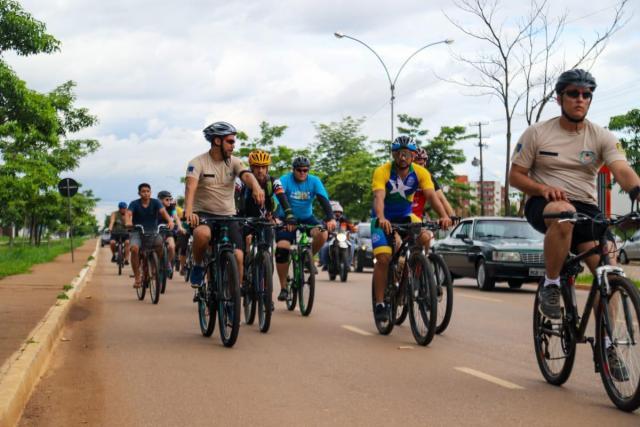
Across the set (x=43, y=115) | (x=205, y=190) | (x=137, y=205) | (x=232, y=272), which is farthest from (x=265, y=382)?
(x=43, y=115)

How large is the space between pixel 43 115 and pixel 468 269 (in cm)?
1151

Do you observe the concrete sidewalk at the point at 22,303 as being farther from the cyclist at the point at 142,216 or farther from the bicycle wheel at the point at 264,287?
the bicycle wheel at the point at 264,287

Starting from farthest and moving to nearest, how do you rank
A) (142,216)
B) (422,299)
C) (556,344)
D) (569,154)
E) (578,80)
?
1. (142,216)
2. (422,299)
3. (556,344)
4. (569,154)
5. (578,80)

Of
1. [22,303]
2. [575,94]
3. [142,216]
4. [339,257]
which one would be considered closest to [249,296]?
[22,303]

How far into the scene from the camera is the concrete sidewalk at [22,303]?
28.9 ft

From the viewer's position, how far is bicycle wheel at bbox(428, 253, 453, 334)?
9125mm

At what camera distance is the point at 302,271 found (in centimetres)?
1227

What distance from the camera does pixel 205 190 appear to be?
9.95 metres

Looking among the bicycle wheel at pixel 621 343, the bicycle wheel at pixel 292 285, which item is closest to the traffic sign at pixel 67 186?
the bicycle wheel at pixel 292 285

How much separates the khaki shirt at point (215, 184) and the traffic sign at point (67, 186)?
21.9 metres

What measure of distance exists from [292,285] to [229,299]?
3.74 metres

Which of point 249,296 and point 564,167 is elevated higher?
point 564,167

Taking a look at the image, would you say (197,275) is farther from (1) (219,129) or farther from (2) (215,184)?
(1) (219,129)

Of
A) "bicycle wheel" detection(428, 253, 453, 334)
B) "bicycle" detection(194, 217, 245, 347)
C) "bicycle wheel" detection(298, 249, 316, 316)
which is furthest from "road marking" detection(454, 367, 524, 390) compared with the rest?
"bicycle wheel" detection(298, 249, 316, 316)
